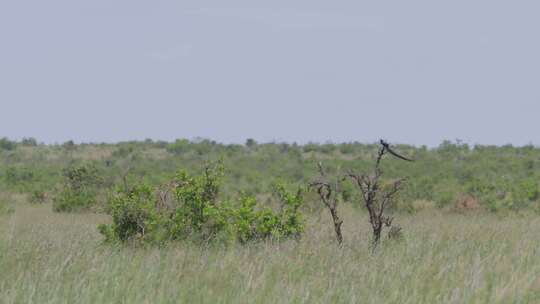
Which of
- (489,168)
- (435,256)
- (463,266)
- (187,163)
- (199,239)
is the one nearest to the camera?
(463,266)

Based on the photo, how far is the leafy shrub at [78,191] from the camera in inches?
803

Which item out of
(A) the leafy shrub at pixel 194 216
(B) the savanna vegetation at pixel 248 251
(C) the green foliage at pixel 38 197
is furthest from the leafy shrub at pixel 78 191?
(A) the leafy shrub at pixel 194 216

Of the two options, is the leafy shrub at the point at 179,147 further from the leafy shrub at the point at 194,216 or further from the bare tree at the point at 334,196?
the bare tree at the point at 334,196

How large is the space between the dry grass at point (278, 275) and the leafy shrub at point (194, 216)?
1.72m

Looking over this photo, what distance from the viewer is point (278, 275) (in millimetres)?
6766

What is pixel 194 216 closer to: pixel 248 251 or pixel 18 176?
pixel 248 251

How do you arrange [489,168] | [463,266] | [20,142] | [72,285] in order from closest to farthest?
[72,285] < [463,266] < [489,168] < [20,142]

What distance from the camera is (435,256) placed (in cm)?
805

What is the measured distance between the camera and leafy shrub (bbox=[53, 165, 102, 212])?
2039cm

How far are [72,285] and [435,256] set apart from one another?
3.80m

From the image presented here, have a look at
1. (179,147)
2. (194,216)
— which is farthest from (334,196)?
(179,147)

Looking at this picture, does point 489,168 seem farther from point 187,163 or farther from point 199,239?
point 199,239

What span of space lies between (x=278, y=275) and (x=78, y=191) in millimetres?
16497

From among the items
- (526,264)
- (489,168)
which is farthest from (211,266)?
(489,168)
